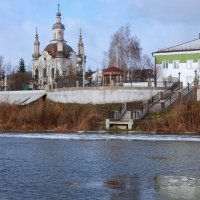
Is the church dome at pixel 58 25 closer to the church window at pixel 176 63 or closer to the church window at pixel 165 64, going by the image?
the church window at pixel 165 64

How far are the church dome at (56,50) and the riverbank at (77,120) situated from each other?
75.3m

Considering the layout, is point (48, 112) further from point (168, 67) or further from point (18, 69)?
point (18, 69)

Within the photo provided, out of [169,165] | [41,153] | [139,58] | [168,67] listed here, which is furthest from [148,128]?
[139,58]

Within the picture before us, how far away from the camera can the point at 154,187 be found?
555 inches

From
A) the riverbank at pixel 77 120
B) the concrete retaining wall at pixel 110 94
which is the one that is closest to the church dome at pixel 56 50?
the concrete retaining wall at pixel 110 94

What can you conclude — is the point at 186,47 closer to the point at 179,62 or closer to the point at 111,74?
the point at 179,62

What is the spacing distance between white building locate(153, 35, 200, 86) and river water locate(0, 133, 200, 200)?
51492 millimetres

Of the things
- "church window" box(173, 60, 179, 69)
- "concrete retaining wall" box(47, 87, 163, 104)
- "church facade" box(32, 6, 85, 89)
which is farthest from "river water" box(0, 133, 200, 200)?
"church facade" box(32, 6, 85, 89)

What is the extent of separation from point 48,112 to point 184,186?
34.2m

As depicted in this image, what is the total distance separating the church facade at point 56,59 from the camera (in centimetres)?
12175

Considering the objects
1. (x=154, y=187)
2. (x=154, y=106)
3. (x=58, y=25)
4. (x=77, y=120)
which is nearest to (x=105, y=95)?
(x=154, y=106)

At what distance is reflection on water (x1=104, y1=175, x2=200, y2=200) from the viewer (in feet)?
42.0

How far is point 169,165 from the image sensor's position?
19.2 meters

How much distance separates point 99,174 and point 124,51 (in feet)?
227
